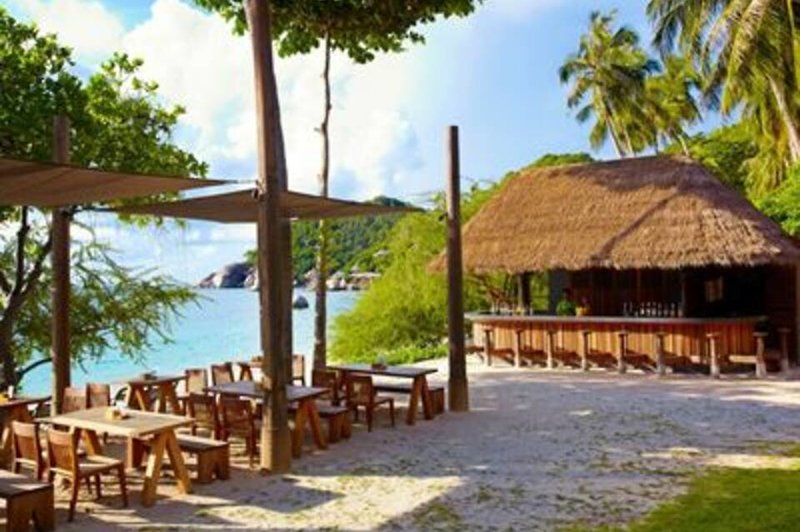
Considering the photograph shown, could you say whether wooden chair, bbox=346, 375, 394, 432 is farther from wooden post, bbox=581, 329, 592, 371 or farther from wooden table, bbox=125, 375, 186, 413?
wooden post, bbox=581, 329, 592, 371

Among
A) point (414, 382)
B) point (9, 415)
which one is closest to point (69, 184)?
point (9, 415)

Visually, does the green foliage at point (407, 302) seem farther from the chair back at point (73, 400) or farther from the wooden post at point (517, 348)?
the chair back at point (73, 400)

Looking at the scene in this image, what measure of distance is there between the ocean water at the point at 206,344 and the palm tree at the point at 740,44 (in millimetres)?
11121

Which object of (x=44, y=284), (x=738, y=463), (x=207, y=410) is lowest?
(x=738, y=463)

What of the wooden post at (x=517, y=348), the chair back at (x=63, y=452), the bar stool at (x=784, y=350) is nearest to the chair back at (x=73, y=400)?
the chair back at (x=63, y=452)

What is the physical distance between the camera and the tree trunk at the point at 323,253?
1457 centimetres

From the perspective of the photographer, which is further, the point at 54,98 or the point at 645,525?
the point at 54,98

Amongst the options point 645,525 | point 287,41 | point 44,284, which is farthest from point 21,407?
point 287,41

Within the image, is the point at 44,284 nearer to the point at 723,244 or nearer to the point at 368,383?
the point at 368,383

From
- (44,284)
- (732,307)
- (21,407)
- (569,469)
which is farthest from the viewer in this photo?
(732,307)

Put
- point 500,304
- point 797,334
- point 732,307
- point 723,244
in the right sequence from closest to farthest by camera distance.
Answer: point 723,244, point 797,334, point 732,307, point 500,304

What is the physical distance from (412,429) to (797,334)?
888cm

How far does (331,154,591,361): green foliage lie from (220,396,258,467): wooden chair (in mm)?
13586

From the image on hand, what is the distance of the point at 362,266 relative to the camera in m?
24.5
